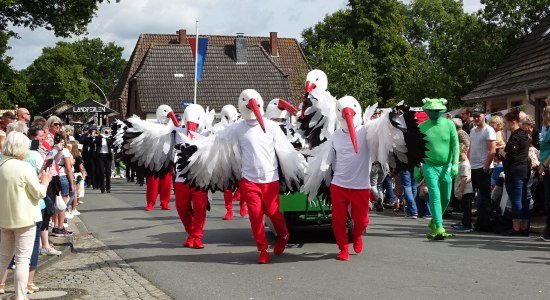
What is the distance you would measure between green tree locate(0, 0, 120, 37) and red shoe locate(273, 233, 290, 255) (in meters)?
21.4

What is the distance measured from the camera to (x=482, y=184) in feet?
44.4

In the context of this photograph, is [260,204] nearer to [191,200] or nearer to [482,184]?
[191,200]

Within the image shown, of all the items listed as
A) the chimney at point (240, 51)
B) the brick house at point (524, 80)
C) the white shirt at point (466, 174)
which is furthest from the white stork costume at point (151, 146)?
the chimney at point (240, 51)

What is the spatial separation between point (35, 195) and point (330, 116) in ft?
13.9

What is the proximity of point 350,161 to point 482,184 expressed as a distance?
422 centimetres

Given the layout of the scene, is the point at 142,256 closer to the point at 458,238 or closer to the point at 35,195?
the point at 35,195

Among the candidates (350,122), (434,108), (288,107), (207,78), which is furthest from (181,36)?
(350,122)

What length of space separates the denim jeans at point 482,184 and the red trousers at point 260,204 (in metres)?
4.51

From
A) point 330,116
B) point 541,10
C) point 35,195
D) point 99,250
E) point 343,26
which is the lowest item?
point 99,250

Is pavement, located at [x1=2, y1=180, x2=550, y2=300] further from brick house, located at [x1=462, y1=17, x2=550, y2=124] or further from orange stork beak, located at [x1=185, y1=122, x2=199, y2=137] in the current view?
brick house, located at [x1=462, y1=17, x2=550, y2=124]

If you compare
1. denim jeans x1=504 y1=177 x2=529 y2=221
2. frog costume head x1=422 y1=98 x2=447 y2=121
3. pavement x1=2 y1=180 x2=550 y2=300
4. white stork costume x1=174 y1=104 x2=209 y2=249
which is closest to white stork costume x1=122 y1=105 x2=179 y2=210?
white stork costume x1=174 y1=104 x2=209 y2=249

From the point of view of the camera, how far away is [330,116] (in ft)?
35.9

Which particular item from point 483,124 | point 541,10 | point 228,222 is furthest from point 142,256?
point 541,10

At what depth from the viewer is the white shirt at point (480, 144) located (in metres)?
13.3
